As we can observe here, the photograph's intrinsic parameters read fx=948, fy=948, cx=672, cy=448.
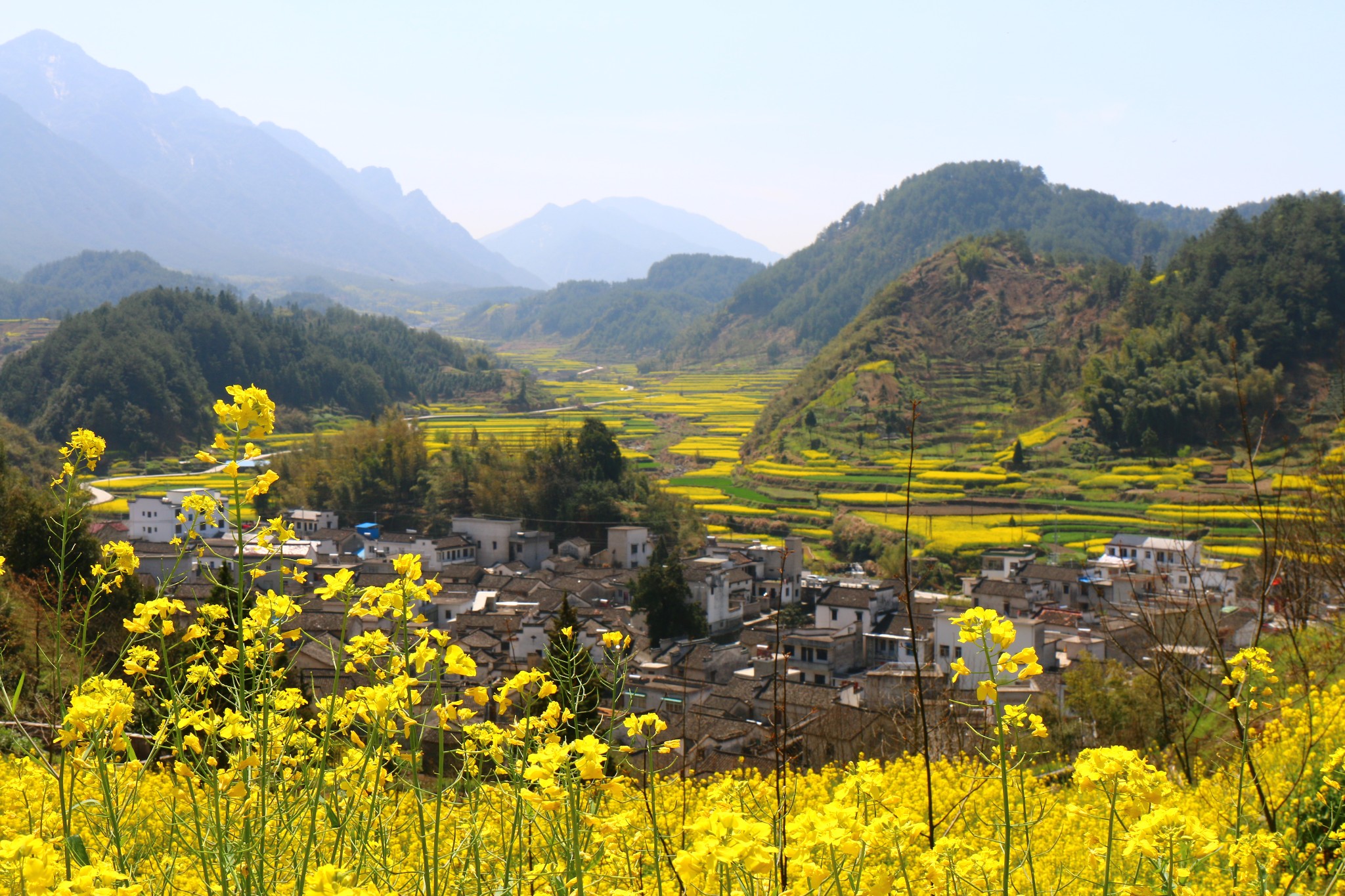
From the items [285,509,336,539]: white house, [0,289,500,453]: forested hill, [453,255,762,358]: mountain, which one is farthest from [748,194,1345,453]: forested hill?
[453,255,762,358]: mountain

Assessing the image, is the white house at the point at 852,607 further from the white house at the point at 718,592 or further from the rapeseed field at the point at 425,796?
the rapeseed field at the point at 425,796

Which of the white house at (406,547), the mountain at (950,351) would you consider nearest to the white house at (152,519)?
the white house at (406,547)

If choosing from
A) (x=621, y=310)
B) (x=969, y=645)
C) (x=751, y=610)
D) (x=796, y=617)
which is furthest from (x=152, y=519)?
(x=621, y=310)

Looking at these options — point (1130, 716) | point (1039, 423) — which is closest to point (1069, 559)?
point (1130, 716)

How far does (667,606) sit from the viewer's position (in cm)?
1859

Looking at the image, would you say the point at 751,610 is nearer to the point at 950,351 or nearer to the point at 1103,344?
the point at 1103,344

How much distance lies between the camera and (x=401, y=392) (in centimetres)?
5619

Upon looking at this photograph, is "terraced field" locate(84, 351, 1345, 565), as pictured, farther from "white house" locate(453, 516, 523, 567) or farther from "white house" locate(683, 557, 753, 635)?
"white house" locate(683, 557, 753, 635)

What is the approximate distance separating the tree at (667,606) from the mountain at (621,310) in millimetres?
93625

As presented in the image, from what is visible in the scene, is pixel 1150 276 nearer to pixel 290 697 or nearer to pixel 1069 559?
pixel 1069 559

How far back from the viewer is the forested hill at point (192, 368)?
39.2 m

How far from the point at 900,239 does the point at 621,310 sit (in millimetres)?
40061

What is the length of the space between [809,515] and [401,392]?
3280 cm

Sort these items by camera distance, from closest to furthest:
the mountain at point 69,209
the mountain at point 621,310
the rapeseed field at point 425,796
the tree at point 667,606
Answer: the rapeseed field at point 425,796, the tree at point 667,606, the mountain at point 621,310, the mountain at point 69,209
